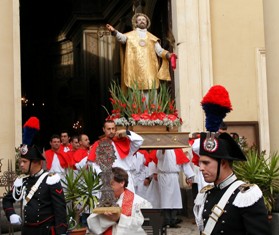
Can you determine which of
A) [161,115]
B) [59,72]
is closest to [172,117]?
[161,115]

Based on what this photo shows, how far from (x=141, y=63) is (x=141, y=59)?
72 millimetres

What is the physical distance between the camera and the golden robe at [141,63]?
35.8 feet

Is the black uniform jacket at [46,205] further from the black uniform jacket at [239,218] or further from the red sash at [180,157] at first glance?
the red sash at [180,157]

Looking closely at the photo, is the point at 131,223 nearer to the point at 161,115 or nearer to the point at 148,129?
the point at 148,129

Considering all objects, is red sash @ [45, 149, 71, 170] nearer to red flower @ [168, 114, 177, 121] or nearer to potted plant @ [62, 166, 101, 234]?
red flower @ [168, 114, 177, 121]

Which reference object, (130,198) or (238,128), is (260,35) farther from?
(130,198)

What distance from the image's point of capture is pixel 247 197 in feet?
13.5

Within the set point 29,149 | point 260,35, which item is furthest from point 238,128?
point 29,149

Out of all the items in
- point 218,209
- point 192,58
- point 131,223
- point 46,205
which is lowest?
point 131,223

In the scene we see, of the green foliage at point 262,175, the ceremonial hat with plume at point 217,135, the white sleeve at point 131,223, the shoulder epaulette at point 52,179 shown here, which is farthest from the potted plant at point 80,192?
the ceremonial hat with plume at point 217,135

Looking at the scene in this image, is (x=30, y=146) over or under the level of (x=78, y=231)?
over

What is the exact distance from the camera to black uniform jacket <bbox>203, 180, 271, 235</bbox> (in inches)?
158

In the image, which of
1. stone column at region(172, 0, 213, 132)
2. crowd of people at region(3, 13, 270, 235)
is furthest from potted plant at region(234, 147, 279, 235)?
stone column at region(172, 0, 213, 132)

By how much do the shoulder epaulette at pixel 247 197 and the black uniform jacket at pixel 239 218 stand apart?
0.7 inches
